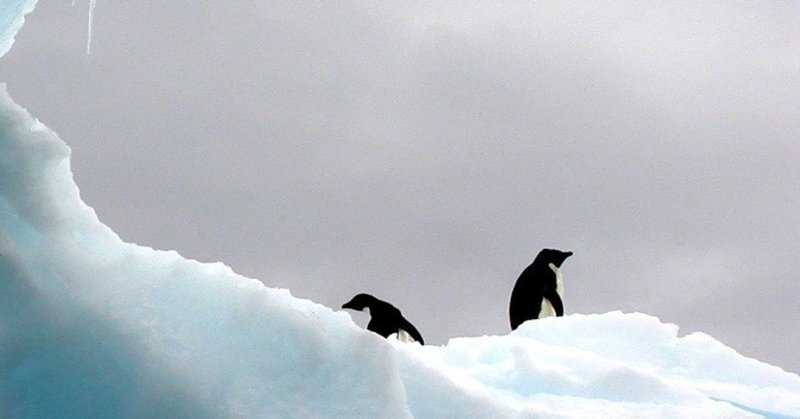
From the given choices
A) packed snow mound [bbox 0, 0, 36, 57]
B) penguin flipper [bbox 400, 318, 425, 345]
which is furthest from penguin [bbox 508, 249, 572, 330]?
packed snow mound [bbox 0, 0, 36, 57]

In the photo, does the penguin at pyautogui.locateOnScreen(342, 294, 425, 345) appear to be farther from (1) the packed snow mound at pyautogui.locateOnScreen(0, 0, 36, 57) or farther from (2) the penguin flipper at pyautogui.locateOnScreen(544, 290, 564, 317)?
(1) the packed snow mound at pyautogui.locateOnScreen(0, 0, 36, 57)

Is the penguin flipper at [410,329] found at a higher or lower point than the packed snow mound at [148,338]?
higher

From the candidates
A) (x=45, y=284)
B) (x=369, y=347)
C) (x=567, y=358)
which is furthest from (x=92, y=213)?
(x=567, y=358)

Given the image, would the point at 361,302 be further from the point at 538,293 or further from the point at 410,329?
the point at 538,293

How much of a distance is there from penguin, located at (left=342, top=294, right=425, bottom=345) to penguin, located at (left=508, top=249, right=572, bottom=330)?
162cm

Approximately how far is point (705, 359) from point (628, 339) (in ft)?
1.97

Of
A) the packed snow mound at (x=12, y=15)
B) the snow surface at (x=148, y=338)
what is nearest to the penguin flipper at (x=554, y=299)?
the snow surface at (x=148, y=338)

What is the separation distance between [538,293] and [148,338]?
37.3 feet

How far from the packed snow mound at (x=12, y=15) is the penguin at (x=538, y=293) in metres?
10.5

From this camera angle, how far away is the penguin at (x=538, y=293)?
47.8ft

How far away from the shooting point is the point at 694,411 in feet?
17.0

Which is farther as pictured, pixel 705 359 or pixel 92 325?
pixel 705 359

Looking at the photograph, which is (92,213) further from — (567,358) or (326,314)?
(567,358)

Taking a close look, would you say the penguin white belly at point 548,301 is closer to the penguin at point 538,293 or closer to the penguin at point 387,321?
the penguin at point 538,293
